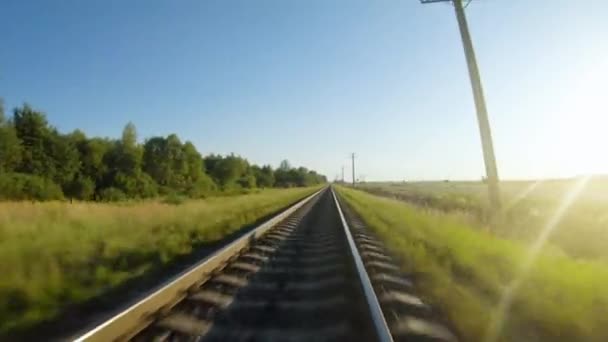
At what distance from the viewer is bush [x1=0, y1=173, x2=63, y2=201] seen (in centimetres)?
4309

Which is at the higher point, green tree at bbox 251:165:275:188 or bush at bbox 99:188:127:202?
green tree at bbox 251:165:275:188

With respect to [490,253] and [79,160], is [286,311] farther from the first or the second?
[79,160]

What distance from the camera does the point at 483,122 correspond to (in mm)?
15180

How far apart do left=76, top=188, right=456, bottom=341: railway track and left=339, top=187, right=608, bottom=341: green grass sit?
38 centimetres

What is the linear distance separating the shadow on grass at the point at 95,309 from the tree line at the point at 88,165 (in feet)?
132

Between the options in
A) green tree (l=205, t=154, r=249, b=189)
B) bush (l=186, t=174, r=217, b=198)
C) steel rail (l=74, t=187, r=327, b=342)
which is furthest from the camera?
green tree (l=205, t=154, r=249, b=189)

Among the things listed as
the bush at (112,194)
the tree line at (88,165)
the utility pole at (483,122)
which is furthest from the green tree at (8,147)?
the utility pole at (483,122)

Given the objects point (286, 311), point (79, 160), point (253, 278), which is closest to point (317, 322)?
point (286, 311)

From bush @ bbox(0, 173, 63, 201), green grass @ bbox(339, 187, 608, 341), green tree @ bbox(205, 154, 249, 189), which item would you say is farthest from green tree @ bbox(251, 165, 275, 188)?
green grass @ bbox(339, 187, 608, 341)

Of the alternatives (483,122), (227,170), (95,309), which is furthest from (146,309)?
(227,170)

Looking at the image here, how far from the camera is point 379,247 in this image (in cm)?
1178

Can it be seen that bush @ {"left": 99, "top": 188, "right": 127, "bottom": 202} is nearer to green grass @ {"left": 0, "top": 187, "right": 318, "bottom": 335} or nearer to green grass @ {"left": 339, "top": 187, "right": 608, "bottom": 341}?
green grass @ {"left": 0, "top": 187, "right": 318, "bottom": 335}

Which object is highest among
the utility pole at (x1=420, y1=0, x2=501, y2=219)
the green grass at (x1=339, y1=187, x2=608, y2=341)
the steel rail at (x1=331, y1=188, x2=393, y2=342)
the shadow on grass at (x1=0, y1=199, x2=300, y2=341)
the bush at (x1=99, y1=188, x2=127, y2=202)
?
the utility pole at (x1=420, y1=0, x2=501, y2=219)

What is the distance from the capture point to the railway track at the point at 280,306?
4410 mm
